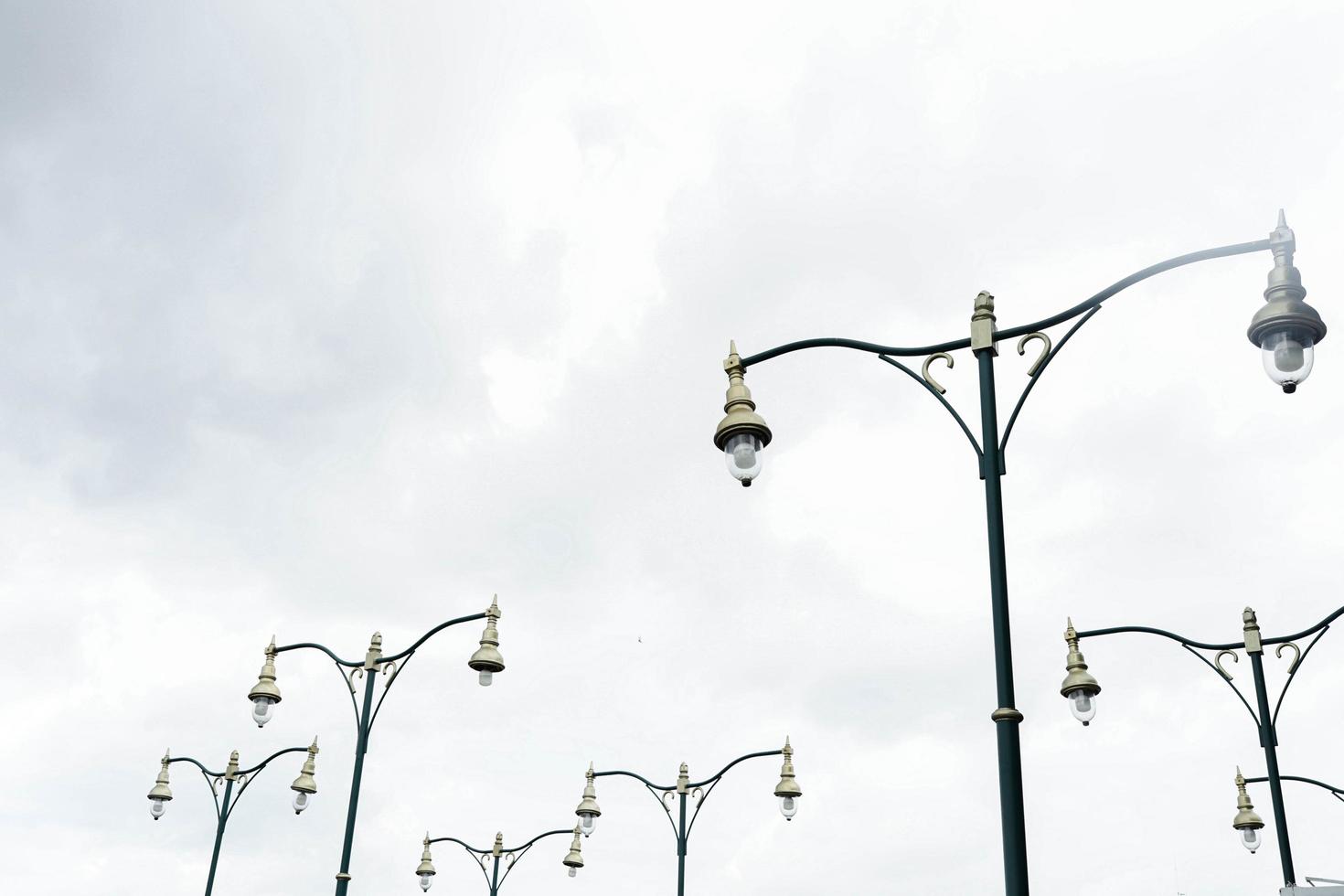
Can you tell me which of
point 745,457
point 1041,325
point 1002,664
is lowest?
point 1002,664

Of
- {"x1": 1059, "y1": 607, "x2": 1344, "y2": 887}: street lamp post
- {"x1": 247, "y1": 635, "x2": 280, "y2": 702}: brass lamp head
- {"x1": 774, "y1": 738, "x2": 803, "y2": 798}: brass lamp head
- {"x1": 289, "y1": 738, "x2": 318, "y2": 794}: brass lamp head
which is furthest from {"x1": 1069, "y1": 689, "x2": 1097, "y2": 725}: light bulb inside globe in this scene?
{"x1": 289, "y1": 738, "x2": 318, "y2": 794}: brass lamp head

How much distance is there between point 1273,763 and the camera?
1769 centimetres

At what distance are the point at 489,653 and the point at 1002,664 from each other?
46.4 feet

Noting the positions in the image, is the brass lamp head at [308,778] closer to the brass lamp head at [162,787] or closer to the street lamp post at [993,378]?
the brass lamp head at [162,787]

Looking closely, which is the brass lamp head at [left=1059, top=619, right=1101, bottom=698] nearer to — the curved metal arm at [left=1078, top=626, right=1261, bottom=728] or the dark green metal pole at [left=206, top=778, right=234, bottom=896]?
the curved metal arm at [left=1078, top=626, right=1261, bottom=728]

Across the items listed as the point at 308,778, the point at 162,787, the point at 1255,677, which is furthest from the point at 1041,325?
the point at 162,787

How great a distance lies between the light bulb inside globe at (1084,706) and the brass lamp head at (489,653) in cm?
1006

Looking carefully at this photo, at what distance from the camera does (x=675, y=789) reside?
27.8 metres

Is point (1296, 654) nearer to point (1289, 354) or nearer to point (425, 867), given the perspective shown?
point (1289, 354)

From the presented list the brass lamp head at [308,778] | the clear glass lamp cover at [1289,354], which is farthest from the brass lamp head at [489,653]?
the clear glass lamp cover at [1289,354]

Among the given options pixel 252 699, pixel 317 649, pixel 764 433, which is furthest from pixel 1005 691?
pixel 252 699

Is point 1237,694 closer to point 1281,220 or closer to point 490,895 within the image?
point 1281,220

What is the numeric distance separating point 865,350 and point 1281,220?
3546 millimetres

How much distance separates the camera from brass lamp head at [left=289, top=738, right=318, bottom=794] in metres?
28.2
